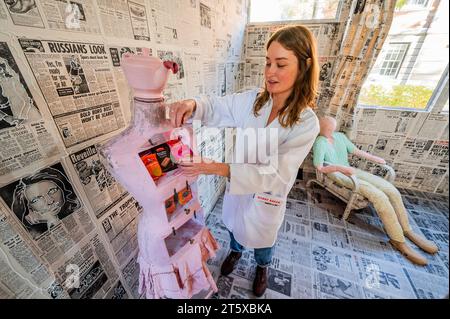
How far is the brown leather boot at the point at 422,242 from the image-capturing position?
4.73 ft

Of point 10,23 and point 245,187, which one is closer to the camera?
point 10,23

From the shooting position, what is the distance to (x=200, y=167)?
578mm

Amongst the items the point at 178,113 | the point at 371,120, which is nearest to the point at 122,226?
the point at 178,113

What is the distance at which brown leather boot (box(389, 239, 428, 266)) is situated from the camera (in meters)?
1.36

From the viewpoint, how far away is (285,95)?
797 mm

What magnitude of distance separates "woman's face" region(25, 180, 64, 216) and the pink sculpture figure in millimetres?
194

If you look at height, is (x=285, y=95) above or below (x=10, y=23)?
below

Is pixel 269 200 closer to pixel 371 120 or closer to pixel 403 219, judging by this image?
pixel 403 219

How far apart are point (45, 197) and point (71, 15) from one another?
0.49 metres

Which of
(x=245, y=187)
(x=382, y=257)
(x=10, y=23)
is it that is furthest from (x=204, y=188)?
(x=382, y=257)

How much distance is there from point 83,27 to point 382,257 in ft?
6.99

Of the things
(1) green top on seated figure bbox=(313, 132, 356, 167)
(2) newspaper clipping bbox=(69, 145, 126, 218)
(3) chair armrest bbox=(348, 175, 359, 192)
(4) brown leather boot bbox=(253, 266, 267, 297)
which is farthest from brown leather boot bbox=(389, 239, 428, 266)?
(2) newspaper clipping bbox=(69, 145, 126, 218)

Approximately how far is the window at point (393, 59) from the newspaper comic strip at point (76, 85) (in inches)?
101

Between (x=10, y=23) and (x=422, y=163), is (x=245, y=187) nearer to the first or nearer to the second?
(x=10, y=23)
